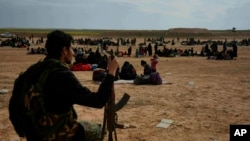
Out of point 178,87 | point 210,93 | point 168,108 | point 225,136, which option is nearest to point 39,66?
point 225,136

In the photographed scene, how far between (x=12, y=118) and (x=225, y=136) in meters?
5.17

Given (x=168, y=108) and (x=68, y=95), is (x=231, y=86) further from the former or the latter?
(x=68, y=95)

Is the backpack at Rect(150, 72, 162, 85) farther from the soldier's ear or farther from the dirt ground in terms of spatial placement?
Answer: the soldier's ear

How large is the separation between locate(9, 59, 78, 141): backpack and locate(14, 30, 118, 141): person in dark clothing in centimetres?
1

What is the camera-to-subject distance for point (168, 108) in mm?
9758

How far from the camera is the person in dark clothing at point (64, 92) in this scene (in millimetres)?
2877

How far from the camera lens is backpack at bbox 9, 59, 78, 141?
2.89m

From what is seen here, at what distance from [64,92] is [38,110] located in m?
0.26

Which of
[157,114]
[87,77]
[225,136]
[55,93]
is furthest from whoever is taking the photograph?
[87,77]

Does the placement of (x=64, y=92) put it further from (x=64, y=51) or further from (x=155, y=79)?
(x=155, y=79)

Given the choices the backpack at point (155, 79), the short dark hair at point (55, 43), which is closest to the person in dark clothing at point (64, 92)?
the short dark hair at point (55, 43)

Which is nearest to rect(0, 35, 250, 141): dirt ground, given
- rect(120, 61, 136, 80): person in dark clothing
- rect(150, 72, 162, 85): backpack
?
rect(150, 72, 162, 85): backpack

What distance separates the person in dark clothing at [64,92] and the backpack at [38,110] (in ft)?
0.04

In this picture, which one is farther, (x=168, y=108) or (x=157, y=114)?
(x=168, y=108)
